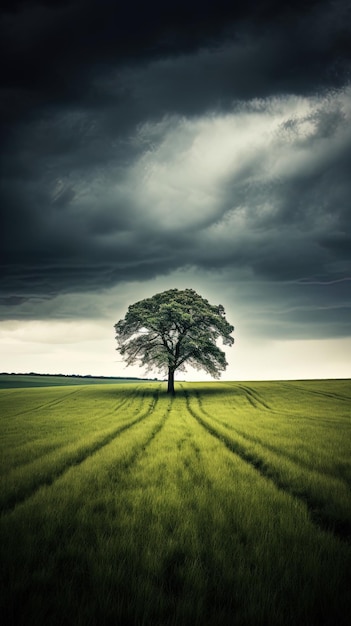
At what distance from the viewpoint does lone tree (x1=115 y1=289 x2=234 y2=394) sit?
3653cm

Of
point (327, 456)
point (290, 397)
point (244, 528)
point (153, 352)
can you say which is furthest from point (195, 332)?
point (244, 528)

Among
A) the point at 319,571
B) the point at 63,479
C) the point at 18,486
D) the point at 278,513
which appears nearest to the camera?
the point at 319,571

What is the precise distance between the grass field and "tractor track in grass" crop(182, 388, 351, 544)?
0.13ft

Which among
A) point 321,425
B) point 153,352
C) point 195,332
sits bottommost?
point 321,425

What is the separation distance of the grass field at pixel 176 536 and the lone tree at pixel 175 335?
2513cm

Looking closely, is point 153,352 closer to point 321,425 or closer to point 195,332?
point 195,332

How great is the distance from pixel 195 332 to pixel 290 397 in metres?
14.3

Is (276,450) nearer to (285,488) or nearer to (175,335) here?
(285,488)

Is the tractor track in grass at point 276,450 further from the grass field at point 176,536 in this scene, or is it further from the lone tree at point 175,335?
the lone tree at point 175,335

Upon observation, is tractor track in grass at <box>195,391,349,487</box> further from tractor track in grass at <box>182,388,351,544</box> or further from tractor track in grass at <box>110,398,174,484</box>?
tractor track in grass at <box>110,398,174,484</box>

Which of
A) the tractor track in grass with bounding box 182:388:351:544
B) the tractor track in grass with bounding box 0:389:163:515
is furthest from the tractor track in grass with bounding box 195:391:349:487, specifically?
the tractor track in grass with bounding box 0:389:163:515

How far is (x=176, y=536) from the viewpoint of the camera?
15.6 feet

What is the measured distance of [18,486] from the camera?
7.22 meters

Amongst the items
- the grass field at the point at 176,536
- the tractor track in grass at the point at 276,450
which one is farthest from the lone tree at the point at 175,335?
the grass field at the point at 176,536
